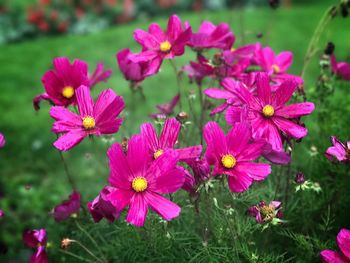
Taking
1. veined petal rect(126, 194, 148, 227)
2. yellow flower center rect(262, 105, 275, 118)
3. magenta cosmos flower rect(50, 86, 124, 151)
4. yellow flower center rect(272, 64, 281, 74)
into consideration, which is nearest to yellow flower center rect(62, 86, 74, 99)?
magenta cosmos flower rect(50, 86, 124, 151)

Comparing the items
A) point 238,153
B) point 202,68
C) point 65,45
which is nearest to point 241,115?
point 238,153

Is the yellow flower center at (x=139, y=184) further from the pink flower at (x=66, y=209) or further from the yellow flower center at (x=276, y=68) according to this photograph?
the yellow flower center at (x=276, y=68)

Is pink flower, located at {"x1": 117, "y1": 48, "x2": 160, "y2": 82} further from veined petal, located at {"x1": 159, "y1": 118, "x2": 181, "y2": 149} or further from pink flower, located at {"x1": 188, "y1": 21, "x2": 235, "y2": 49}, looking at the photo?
veined petal, located at {"x1": 159, "y1": 118, "x2": 181, "y2": 149}

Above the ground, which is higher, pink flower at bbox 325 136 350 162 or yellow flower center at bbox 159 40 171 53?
yellow flower center at bbox 159 40 171 53

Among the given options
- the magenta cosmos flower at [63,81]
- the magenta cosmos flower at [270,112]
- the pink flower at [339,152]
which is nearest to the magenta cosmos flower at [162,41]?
the magenta cosmos flower at [63,81]

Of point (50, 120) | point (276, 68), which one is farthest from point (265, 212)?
point (50, 120)

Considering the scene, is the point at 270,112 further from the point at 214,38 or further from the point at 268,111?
the point at 214,38
